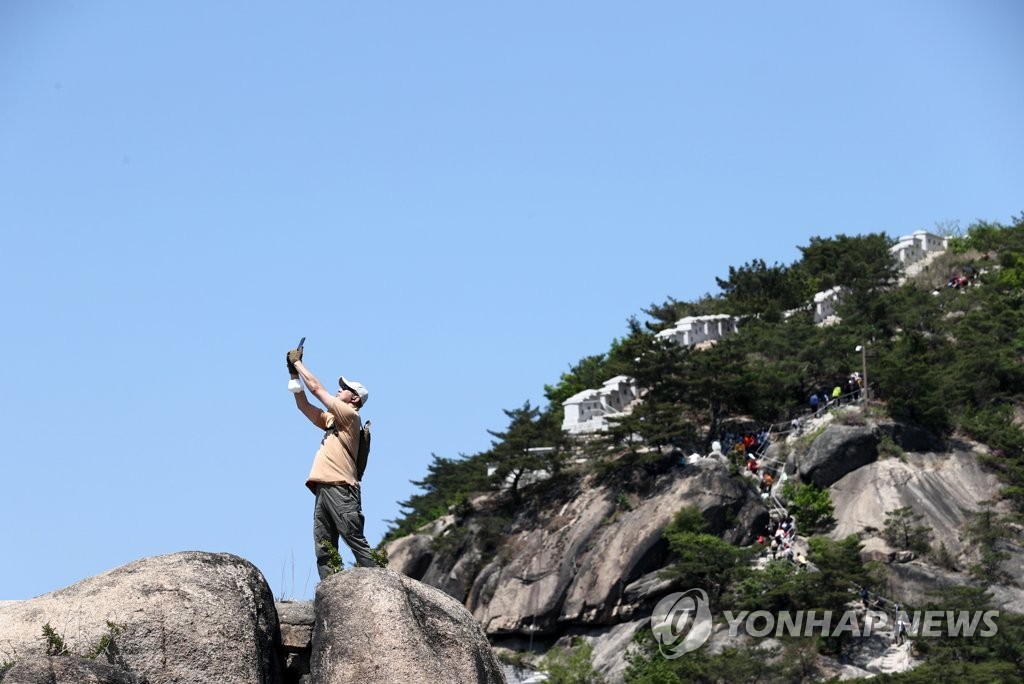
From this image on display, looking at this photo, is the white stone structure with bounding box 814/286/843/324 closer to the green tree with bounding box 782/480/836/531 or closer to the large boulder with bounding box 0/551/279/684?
the green tree with bounding box 782/480/836/531

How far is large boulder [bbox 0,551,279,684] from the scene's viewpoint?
12.0m

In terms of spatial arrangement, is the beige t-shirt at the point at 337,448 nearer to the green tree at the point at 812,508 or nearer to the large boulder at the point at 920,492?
the large boulder at the point at 920,492

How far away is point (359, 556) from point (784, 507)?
1383 inches

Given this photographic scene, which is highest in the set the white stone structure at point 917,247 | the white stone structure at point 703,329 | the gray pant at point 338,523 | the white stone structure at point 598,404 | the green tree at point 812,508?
the white stone structure at point 917,247

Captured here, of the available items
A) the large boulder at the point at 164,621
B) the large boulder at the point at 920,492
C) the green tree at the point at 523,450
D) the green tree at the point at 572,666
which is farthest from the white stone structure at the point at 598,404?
the large boulder at the point at 164,621

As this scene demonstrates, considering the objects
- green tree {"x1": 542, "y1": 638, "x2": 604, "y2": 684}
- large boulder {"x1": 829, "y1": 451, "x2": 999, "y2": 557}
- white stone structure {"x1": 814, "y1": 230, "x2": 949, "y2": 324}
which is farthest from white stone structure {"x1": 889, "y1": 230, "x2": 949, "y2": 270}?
green tree {"x1": 542, "y1": 638, "x2": 604, "y2": 684}

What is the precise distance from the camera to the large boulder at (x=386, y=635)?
12.3 metres

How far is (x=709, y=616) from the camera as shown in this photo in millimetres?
42531

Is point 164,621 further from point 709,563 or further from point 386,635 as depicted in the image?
point 709,563

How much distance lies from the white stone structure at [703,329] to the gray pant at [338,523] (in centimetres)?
4548

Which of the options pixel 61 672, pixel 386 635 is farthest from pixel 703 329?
pixel 61 672

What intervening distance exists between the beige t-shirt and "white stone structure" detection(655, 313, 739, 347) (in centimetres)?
4534

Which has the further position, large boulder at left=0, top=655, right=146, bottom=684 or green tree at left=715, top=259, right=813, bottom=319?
green tree at left=715, top=259, right=813, bottom=319

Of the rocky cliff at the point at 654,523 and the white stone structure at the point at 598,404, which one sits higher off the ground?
the white stone structure at the point at 598,404
